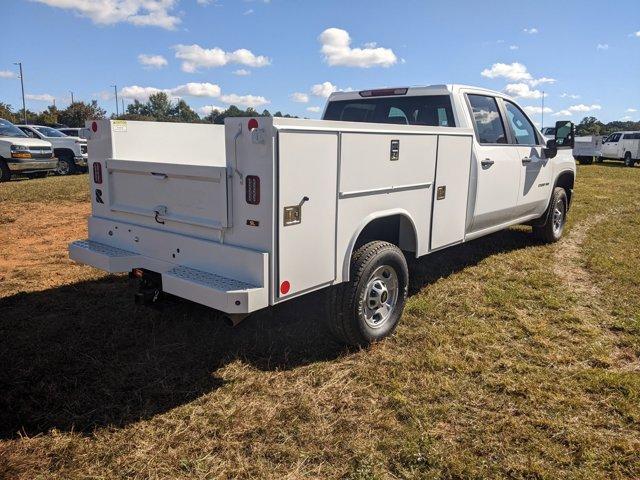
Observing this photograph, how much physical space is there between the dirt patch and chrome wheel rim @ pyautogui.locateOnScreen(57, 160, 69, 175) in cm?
810

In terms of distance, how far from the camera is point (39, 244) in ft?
24.1

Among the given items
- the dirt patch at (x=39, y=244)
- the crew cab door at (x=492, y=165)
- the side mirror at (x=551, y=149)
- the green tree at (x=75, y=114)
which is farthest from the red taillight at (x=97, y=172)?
the green tree at (x=75, y=114)

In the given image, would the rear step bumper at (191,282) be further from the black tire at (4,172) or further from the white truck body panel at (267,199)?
the black tire at (4,172)

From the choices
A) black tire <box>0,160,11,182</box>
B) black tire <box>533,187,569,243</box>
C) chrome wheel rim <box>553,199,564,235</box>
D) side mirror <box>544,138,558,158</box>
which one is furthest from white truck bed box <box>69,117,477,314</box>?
black tire <box>0,160,11,182</box>

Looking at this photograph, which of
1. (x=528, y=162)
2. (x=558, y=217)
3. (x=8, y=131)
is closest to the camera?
(x=528, y=162)

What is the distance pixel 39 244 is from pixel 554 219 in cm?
732

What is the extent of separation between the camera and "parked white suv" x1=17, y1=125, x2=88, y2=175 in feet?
59.3

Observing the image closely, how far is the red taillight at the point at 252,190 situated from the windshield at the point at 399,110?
272 centimetres

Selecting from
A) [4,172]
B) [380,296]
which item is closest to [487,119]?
[380,296]

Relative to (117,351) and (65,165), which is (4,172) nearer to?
(65,165)

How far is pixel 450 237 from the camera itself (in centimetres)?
491

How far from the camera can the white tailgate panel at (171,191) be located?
3.35 meters

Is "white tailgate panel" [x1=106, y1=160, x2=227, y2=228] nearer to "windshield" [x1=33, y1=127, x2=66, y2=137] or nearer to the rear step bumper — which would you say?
the rear step bumper

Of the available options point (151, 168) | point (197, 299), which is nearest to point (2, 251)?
point (151, 168)
